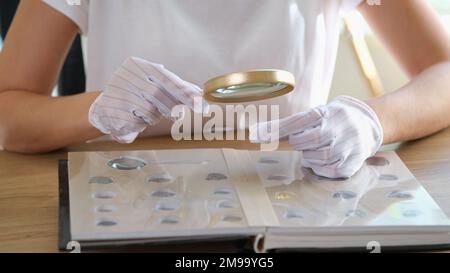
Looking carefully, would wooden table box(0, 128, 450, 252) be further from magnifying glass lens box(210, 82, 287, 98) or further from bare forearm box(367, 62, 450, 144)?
magnifying glass lens box(210, 82, 287, 98)

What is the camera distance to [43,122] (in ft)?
3.73

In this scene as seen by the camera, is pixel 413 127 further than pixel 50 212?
Yes

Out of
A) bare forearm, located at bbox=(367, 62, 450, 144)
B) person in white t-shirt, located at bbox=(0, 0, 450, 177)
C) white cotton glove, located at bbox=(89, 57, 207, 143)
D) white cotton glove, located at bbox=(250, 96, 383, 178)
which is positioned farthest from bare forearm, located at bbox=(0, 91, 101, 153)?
bare forearm, located at bbox=(367, 62, 450, 144)

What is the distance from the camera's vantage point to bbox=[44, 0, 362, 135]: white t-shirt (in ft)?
4.20

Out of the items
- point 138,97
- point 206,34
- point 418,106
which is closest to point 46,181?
point 138,97

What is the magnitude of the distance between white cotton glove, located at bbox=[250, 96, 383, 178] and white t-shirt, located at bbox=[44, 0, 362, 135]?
1.12 ft

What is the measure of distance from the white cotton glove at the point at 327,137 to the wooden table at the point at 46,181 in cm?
11

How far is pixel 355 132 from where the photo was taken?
0.98 meters

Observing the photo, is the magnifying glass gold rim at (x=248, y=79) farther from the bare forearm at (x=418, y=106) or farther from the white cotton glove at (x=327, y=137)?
the bare forearm at (x=418, y=106)

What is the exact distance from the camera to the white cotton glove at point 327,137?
0.95 meters

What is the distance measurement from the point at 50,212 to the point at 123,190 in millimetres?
91

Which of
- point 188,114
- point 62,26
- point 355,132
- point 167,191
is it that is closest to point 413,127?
point 355,132

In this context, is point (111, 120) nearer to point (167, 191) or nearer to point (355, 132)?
point (167, 191)
